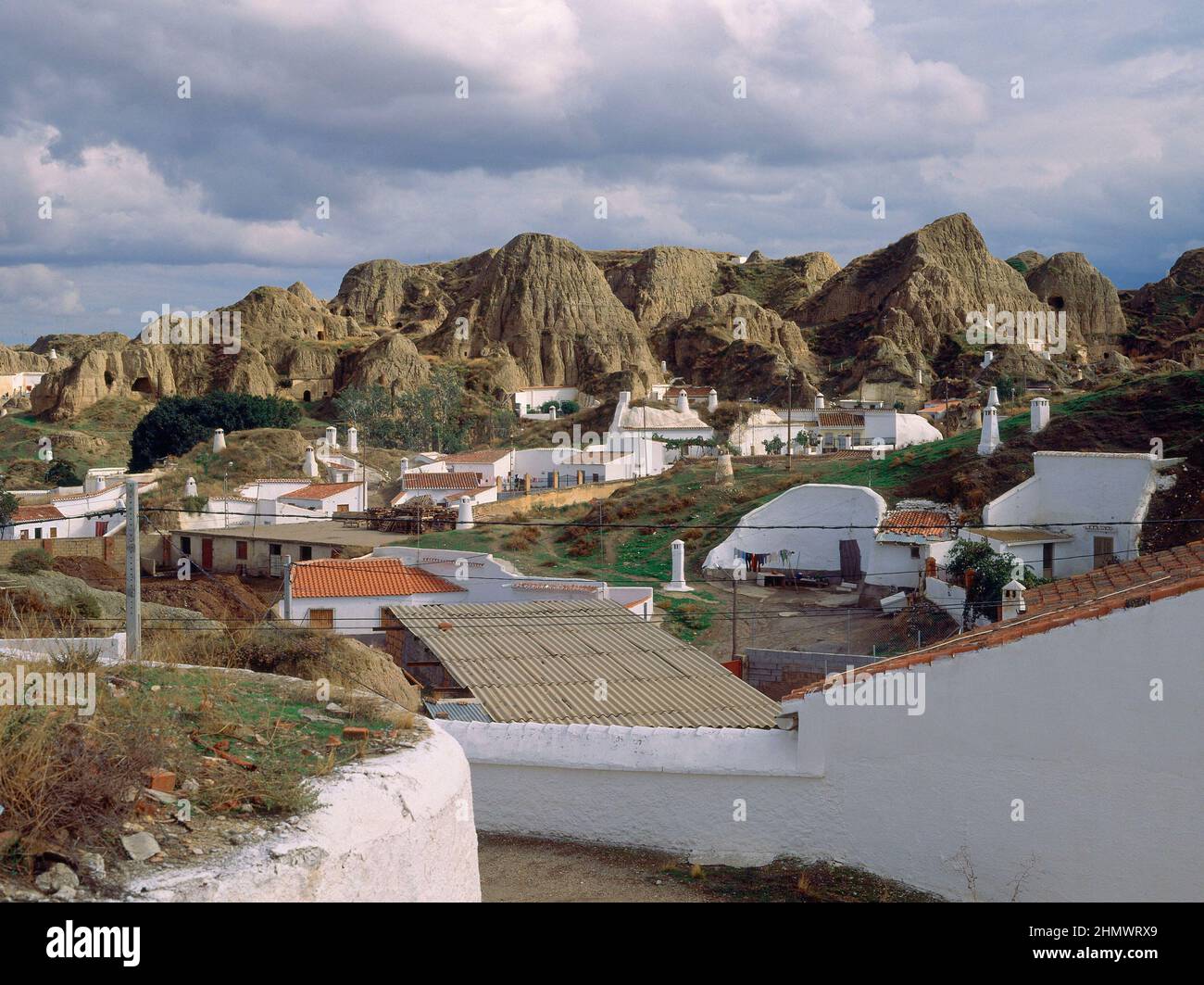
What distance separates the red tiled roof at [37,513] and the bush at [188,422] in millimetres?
23435

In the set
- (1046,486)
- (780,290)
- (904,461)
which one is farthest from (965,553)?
(780,290)

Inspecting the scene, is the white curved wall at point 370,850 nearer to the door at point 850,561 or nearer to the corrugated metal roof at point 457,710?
the corrugated metal roof at point 457,710

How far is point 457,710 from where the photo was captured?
34.8 feet

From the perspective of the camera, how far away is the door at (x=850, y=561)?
92.5 feet

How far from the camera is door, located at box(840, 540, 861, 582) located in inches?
1110

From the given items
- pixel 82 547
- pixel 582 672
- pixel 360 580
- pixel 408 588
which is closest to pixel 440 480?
pixel 82 547

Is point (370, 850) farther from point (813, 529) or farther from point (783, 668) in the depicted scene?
point (813, 529)

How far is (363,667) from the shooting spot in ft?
33.2

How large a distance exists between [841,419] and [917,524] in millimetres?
31209

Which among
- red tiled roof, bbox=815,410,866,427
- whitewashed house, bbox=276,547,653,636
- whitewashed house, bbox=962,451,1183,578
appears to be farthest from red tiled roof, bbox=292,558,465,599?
red tiled roof, bbox=815,410,866,427

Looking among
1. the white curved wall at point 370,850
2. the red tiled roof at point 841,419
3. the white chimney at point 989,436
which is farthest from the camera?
the red tiled roof at point 841,419

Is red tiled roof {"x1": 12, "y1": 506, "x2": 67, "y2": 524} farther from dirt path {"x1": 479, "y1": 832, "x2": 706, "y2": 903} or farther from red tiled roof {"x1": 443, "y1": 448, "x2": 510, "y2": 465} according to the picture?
dirt path {"x1": 479, "y1": 832, "x2": 706, "y2": 903}

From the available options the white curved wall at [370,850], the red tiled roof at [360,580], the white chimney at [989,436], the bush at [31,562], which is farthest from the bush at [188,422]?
the white curved wall at [370,850]
